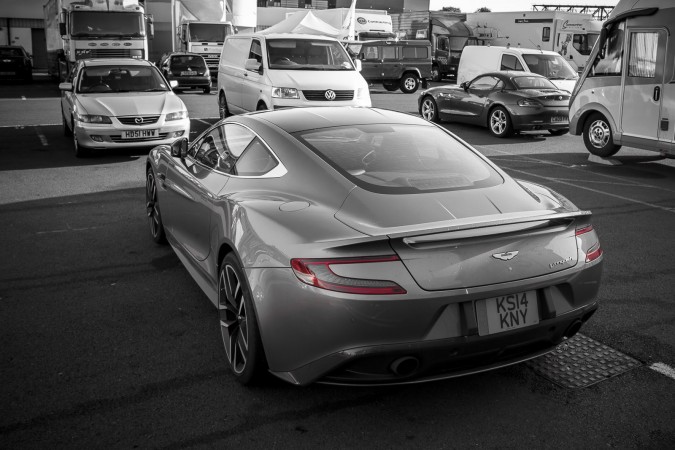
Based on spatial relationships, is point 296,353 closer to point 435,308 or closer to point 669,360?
point 435,308

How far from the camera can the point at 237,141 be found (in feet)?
14.6

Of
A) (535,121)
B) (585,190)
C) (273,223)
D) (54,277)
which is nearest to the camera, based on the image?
(273,223)

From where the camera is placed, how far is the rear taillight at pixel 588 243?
340 cm

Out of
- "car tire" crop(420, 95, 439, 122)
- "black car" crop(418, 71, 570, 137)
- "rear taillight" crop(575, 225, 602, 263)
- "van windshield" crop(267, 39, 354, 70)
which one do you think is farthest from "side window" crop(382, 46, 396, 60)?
"rear taillight" crop(575, 225, 602, 263)

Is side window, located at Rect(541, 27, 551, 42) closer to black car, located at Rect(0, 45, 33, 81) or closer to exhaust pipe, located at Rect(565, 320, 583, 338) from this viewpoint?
black car, located at Rect(0, 45, 33, 81)

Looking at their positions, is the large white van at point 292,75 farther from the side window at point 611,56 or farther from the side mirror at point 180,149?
the side mirror at point 180,149

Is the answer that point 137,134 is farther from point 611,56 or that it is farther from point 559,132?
point 559,132

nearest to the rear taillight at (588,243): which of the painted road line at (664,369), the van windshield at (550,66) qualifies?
the painted road line at (664,369)

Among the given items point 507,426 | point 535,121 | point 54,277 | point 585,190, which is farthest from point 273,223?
point 535,121

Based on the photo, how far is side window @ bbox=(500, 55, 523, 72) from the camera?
19297 millimetres

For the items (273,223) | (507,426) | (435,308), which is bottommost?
(507,426)

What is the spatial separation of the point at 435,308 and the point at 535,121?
11971mm

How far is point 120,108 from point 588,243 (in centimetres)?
878

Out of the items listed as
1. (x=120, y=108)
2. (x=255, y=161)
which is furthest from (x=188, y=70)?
(x=255, y=161)
